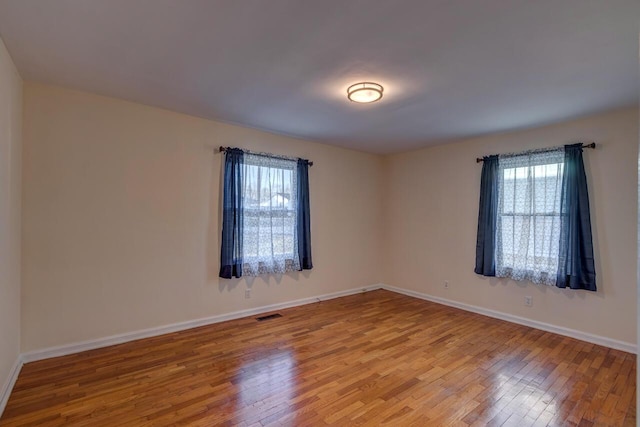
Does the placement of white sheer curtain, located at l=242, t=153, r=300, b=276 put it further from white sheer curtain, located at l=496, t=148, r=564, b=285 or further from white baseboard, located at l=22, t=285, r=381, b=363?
white sheer curtain, located at l=496, t=148, r=564, b=285

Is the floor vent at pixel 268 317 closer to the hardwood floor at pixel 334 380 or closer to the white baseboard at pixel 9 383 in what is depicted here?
the hardwood floor at pixel 334 380

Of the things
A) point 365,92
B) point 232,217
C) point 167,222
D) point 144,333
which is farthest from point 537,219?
point 144,333

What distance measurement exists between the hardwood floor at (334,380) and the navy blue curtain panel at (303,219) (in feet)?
3.71

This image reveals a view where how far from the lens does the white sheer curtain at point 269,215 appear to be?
13.4 feet

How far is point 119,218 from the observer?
126 inches

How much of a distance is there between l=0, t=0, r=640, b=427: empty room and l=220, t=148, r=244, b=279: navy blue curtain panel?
2 centimetres

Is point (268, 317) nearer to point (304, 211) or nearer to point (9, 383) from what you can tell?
point (304, 211)

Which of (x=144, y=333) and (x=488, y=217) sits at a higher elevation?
(x=488, y=217)

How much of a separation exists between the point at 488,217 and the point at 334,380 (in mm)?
3028

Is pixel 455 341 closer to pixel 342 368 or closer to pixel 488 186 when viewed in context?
pixel 342 368

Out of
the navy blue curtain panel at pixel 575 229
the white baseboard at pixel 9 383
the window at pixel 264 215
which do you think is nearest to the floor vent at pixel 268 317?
the window at pixel 264 215

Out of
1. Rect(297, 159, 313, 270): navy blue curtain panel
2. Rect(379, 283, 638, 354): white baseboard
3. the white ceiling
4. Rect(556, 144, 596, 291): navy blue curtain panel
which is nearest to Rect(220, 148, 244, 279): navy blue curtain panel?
the white ceiling

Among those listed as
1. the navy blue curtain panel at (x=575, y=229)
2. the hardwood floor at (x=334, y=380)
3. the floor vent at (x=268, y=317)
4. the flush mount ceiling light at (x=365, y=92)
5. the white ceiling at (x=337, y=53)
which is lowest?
the floor vent at (x=268, y=317)

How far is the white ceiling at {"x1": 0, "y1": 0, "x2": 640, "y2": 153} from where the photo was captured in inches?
69.4
